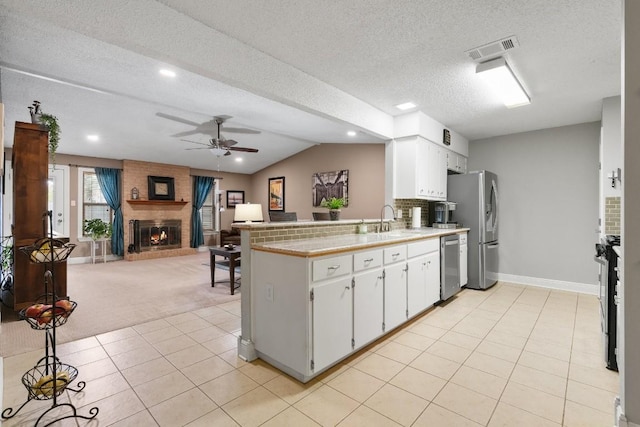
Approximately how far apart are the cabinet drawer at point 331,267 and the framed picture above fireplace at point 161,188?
7.01 m

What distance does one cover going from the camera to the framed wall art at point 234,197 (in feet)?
31.1

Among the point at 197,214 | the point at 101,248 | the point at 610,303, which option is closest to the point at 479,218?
the point at 610,303

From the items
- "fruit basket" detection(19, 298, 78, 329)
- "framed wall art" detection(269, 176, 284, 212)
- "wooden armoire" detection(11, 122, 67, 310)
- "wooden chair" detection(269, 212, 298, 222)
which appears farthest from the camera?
"framed wall art" detection(269, 176, 284, 212)

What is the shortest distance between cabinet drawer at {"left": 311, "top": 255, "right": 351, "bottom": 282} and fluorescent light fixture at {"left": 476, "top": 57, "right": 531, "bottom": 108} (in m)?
2.11

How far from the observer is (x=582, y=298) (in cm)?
417

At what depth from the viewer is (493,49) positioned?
8.06ft

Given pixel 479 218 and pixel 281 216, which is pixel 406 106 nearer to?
pixel 479 218

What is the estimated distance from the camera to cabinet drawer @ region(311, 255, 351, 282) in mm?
2068

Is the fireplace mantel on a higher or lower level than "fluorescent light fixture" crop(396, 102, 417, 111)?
lower

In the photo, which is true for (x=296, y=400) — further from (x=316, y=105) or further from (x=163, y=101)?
(x=163, y=101)

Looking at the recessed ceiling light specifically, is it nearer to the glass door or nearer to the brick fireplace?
the brick fireplace

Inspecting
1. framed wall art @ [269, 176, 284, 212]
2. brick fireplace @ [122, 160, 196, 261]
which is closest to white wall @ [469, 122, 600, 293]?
framed wall art @ [269, 176, 284, 212]

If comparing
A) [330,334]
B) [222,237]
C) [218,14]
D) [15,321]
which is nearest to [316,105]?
[218,14]

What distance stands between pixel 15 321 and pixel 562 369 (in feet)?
17.2
